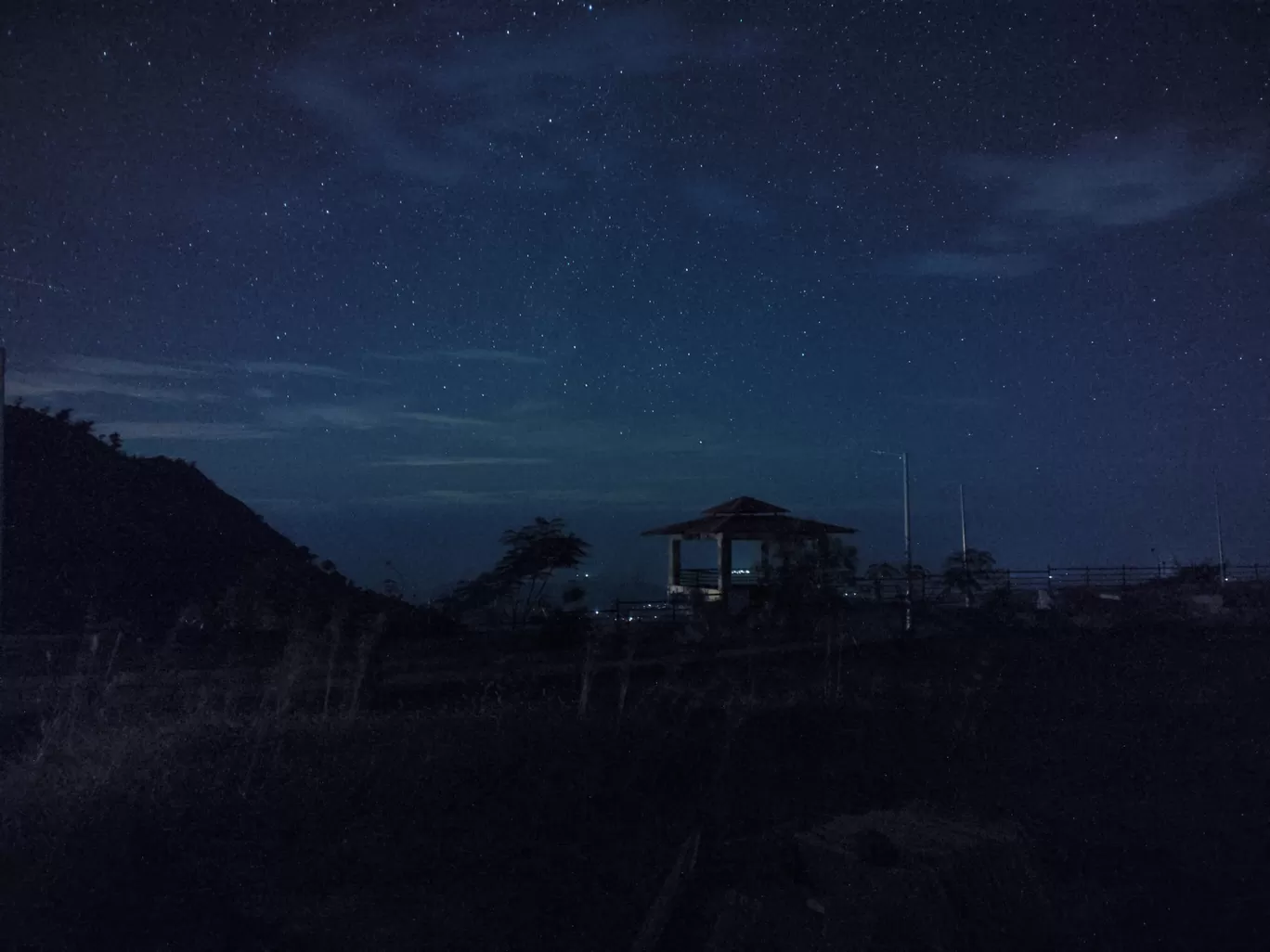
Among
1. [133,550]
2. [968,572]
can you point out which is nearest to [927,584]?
[968,572]

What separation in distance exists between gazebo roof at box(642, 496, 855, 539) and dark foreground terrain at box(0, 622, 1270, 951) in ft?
41.9

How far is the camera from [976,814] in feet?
37.4

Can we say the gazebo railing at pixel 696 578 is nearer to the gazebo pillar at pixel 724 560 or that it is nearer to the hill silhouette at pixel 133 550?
the gazebo pillar at pixel 724 560

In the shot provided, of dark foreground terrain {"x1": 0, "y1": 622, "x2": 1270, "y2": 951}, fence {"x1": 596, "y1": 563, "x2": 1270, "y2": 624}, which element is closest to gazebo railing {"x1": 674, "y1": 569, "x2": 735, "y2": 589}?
fence {"x1": 596, "y1": 563, "x2": 1270, "y2": 624}

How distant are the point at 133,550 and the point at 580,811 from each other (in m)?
24.2

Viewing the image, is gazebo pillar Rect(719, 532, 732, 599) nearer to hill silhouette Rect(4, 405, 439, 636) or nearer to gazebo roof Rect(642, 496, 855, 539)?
gazebo roof Rect(642, 496, 855, 539)

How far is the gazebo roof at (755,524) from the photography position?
2903 centimetres

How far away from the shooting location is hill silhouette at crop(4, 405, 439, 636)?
25125mm

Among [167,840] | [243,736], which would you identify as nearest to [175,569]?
[243,736]

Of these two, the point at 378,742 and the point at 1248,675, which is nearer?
the point at 378,742

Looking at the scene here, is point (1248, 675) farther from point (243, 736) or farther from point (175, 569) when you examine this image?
point (175, 569)

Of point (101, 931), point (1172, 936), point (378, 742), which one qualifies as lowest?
point (1172, 936)

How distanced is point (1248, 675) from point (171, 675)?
714 inches

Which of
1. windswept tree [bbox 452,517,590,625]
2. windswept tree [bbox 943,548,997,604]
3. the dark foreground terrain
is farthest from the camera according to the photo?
windswept tree [bbox 943,548,997,604]
